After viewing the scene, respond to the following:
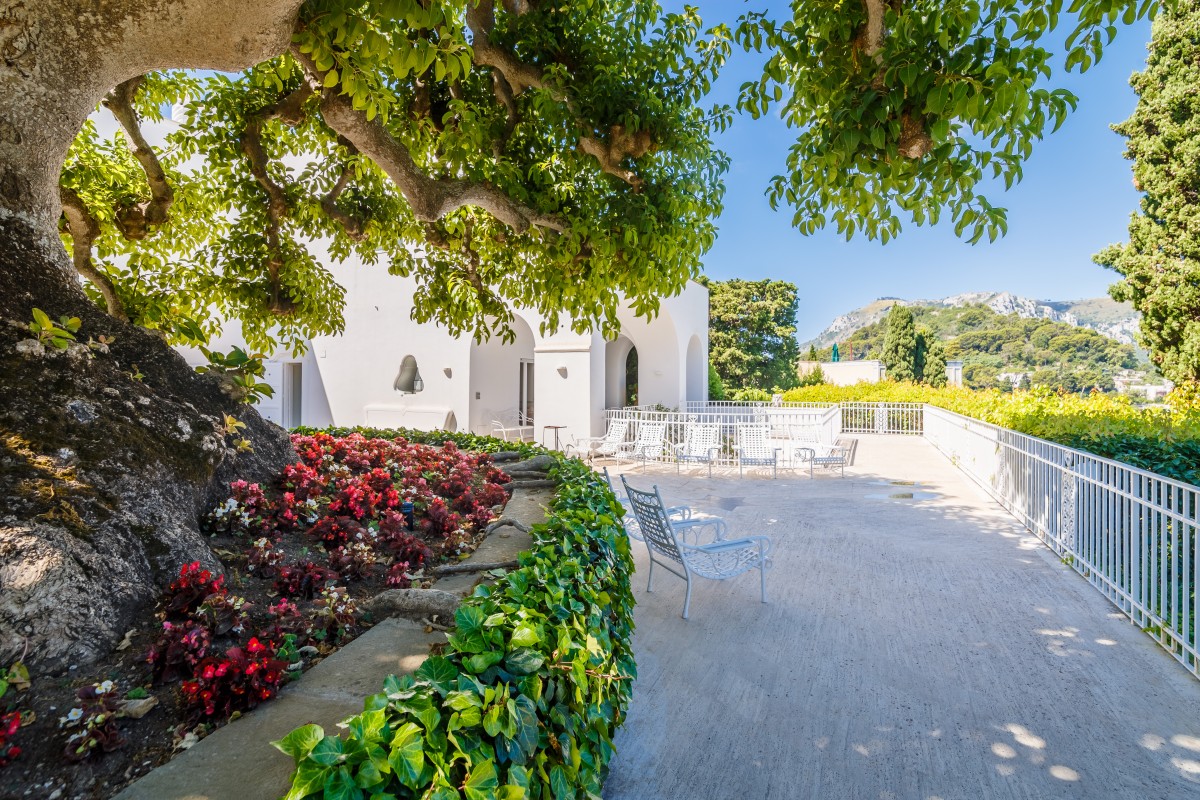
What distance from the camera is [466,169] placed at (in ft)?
14.7

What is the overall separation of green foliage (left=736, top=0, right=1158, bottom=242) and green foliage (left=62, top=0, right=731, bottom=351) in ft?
3.36

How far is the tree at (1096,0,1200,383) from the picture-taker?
11.7 metres

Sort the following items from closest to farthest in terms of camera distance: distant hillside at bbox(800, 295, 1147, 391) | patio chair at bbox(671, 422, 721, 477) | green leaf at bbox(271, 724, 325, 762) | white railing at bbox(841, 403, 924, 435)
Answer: green leaf at bbox(271, 724, 325, 762), patio chair at bbox(671, 422, 721, 477), white railing at bbox(841, 403, 924, 435), distant hillside at bbox(800, 295, 1147, 391)

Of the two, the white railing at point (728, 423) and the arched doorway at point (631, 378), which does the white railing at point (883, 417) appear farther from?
the arched doorway at point (631, 378)

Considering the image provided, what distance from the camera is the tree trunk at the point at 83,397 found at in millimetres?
1691

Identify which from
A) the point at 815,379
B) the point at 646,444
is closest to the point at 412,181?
the point at 646,444

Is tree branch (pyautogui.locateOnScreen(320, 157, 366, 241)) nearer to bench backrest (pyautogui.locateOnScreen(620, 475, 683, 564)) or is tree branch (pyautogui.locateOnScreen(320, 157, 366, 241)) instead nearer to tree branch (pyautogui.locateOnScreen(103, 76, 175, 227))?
tree branch (pyautogui.locateOnScreen(103, 76, 175, 227))

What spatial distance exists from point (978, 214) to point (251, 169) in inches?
235

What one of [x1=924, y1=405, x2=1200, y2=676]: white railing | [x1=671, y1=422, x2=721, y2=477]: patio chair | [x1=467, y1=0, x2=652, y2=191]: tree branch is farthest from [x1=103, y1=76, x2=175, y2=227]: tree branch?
[x1=671, y1=422, x2=721, y2=477]: patio chair

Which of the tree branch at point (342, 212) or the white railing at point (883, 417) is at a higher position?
the tree branch at point (342, 212)

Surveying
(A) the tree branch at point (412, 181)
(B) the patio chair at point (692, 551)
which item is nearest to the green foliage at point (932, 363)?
(B) the patio chair at point (692, 551)

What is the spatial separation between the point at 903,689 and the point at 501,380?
14.0 metres

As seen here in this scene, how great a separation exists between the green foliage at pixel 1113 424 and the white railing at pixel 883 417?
6975 mm

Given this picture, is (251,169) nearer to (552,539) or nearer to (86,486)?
(86,486)
